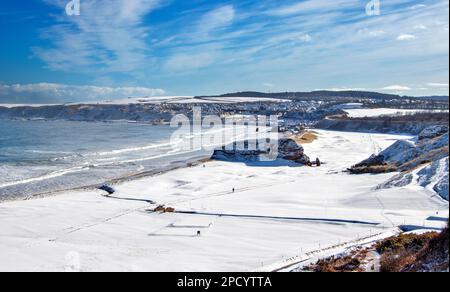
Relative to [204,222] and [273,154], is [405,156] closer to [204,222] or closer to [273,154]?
[273,154]

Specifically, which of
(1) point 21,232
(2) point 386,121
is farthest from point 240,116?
(1) point 21,232

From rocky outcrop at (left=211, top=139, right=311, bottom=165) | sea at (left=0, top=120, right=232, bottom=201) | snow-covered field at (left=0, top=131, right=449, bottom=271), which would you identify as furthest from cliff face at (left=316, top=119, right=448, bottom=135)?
snow-covered field at (left=0, top=131, right=449, bottom=271)

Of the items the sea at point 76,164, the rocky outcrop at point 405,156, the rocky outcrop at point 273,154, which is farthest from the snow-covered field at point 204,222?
the rocky outcrop at point 273,154

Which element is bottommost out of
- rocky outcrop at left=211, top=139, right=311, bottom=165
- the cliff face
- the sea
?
the sea

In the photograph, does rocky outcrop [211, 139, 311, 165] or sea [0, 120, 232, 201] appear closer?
sea [0, 120, 232, 201]

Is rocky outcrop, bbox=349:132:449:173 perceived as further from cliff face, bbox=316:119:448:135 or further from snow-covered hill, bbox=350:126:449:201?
cliff face, bbox=316:119:448:135

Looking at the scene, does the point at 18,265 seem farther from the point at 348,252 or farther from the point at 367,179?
the point at 367,179

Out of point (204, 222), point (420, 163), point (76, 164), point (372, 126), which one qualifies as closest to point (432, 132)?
point (420, 163)

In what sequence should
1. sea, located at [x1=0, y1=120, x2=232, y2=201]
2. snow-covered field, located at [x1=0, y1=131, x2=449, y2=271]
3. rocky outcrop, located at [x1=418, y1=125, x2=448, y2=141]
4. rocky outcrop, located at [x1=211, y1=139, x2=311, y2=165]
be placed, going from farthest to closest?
rocky outcrop, located at [x1=211, y1=139, x2=311, y2=165] → rocky outcrop, located at [x1=418, y1=125, x2=448, y2=141] → sea, located at [x1=0, y1=120, x2=232, y2=201] → snow-covered field, located at [x1=0, y1=131, x2=449, y2=271]
